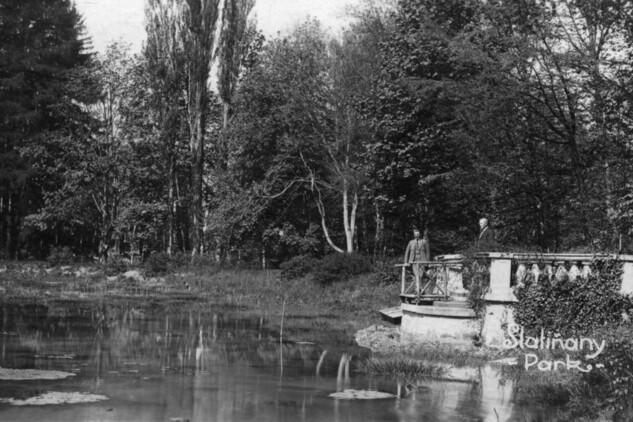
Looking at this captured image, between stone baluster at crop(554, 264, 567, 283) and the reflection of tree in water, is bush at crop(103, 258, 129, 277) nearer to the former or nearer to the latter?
the reflection of tree in water

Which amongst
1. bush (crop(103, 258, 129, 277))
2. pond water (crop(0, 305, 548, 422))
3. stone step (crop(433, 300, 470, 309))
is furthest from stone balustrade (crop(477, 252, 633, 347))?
bush (crop(103, 258, 129, 277))

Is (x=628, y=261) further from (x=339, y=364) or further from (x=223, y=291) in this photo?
(x=223, y=291)

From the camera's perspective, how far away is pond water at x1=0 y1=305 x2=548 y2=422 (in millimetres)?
10609

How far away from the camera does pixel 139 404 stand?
11047 mm

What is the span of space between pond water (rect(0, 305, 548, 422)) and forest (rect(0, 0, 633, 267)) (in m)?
6.01

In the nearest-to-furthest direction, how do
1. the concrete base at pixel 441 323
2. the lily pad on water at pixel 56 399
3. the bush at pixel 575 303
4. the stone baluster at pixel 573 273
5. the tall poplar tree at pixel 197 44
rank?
1. the lily pad on water at pixel 56 399
2. the bush at pixel 575 303
3. the stone baluster at pixel 573 273
4. the concrete base at pixel 441 323
5. the tall poplar tree at pixel 197 44

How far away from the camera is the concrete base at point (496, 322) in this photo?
16.8 metres

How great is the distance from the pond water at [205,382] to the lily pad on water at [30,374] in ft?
0.11

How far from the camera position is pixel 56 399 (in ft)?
36.6

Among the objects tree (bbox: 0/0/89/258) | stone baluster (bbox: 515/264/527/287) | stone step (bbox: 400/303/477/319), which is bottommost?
stone step (bbox: 400/303/477/319)

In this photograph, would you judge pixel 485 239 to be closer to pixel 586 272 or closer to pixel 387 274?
pixel 586 272

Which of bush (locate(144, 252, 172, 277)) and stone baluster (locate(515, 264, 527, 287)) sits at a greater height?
stone baluster (locate(515, 264, 527, 287))

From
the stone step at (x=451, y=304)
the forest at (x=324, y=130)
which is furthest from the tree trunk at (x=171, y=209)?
the stone step at (x=451, y=304)

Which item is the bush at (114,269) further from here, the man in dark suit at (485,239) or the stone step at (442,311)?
the man in dark suit at (485,239)
